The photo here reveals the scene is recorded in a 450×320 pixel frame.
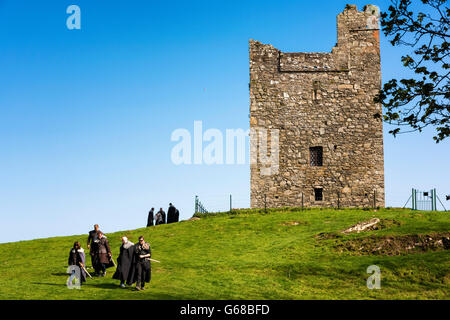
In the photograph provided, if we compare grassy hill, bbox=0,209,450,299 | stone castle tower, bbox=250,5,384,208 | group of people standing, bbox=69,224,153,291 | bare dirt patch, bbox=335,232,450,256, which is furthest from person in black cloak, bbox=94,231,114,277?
stone castle tower, bbox=250,5,384,208

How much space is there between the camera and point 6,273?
23.1m

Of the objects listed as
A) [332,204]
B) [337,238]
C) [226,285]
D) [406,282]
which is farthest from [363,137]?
[226,285]

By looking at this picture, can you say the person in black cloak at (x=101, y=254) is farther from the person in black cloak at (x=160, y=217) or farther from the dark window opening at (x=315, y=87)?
the dark window opening at (x=315, y=87)

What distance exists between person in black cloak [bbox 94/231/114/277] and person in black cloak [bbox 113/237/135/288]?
206 cm

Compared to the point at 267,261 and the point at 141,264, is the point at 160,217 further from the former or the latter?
the point at 141,264

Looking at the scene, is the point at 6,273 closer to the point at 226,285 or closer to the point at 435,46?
the point at 226,285

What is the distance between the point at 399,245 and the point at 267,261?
18.9 feet

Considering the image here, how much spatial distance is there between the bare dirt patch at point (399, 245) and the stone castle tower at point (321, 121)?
12.6 metres

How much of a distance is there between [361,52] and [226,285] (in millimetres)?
25134

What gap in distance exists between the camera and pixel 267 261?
22.3 m

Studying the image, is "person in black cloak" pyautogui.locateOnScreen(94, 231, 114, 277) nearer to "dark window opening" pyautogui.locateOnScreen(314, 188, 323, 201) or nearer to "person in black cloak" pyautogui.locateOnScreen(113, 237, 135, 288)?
"person in black cloak" pyautogui.locateOnScreen(113, 237, 135, 288)

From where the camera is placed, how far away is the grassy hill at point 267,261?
17828 millimetres

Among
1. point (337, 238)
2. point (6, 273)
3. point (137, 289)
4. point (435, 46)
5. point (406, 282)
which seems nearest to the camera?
point (435, 46)
